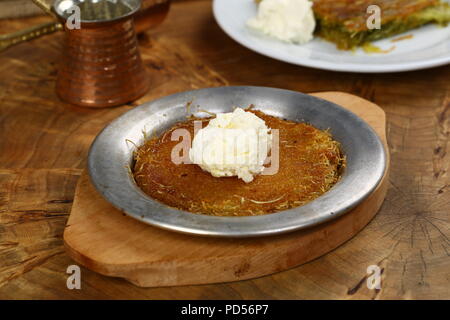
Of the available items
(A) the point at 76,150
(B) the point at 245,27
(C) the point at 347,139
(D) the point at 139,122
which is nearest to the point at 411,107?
(C) the point at 347,139

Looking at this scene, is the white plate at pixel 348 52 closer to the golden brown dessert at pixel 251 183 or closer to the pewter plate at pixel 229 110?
the pewter plate at pixel 229 110

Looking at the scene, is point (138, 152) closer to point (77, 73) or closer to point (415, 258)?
point (77, 73)

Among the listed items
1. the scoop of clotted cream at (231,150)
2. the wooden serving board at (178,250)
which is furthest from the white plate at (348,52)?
the wooden serving board at (178,250)

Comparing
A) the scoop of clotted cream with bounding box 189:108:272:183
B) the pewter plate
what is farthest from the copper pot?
the scoop of clotted cream with bounding box 189:108:272:183

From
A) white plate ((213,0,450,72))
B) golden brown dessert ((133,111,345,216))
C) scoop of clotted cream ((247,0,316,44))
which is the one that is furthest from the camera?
scoop of clotted cream ((247,0,316,44))

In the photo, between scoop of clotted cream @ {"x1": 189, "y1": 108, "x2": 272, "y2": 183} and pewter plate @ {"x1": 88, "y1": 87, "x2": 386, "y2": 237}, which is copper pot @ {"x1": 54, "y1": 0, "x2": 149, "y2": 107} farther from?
scoop of clotted cream @ {"x1": 189, "y1": 108, "x2": 272, "y2": 183}

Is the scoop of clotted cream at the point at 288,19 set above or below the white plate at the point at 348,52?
above
